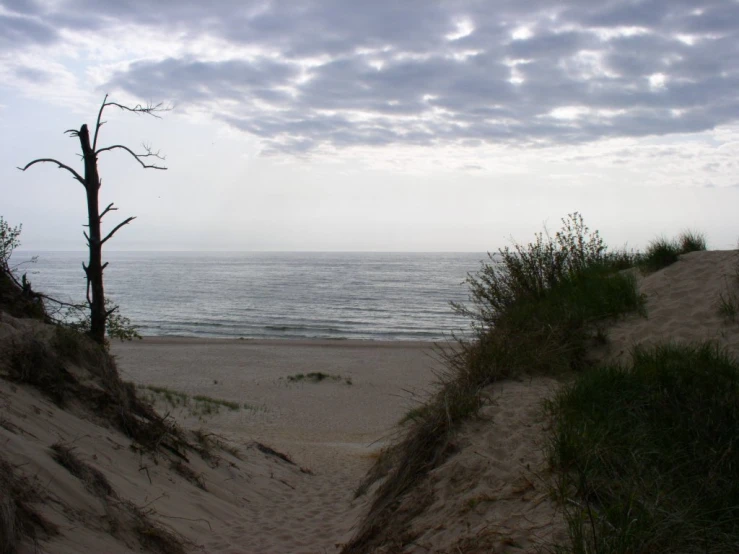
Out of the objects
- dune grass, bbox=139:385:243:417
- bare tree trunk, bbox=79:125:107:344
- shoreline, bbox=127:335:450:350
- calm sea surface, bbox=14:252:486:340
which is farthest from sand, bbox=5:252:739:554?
calm sea surface, bbox=14:252:486:340

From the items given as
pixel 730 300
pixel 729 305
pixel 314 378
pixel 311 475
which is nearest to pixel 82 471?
pixel 311 475

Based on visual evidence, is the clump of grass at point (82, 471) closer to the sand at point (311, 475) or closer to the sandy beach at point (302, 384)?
the sand at point (311, 475)

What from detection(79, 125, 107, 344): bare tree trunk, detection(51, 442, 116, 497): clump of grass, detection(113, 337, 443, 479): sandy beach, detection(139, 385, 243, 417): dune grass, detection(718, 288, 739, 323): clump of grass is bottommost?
detection(113, 337, 443, 479): sandy beach

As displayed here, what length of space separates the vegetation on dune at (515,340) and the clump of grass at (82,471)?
7.11 feet

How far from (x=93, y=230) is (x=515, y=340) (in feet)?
21.2

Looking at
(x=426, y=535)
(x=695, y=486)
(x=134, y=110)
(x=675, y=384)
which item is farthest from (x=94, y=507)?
(x=134, y=110)

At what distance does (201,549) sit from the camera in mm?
5293

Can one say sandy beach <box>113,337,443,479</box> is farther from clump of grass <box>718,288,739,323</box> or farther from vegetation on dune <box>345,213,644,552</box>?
clump of grass <box>718,288,739,323</box>

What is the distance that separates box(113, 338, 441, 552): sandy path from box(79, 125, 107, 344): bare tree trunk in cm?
99

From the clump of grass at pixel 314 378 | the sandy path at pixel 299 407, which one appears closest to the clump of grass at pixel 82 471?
the sandy path at pixel 299 407

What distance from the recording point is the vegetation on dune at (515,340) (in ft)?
17.2

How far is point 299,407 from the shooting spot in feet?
56.2

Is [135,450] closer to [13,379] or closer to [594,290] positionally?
[13,379]

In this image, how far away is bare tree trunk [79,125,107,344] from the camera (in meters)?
8.81
